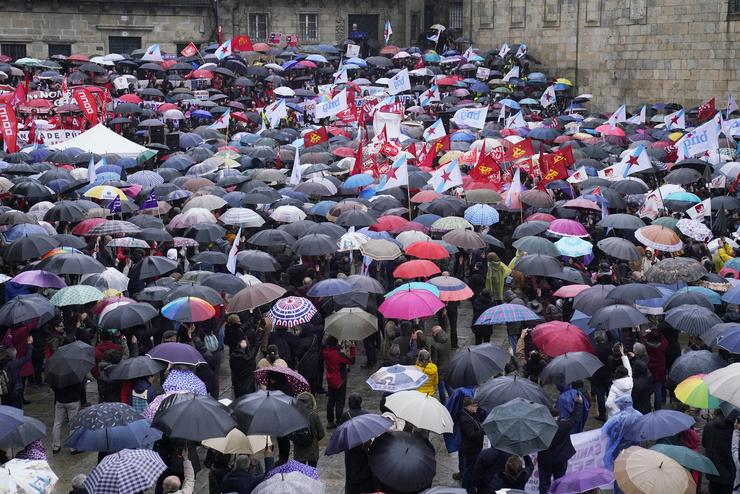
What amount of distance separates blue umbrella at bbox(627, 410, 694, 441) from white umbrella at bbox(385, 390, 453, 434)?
1788 millimetres

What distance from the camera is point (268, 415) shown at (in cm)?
871

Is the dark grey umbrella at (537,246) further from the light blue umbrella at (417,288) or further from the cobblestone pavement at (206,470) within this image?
the cobblestone pavement at (206,470)

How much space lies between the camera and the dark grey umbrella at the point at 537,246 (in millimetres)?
14758

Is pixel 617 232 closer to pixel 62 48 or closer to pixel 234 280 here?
pixel 234 280

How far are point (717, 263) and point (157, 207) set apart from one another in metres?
9.69

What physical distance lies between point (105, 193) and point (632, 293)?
994cm

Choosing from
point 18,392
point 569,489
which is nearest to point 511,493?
point 569,489

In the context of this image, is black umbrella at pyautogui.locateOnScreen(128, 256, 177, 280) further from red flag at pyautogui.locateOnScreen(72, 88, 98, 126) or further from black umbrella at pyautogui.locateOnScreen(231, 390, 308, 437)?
red flag at pyautogui.locateOnScreen(72, 88, 98, 126)

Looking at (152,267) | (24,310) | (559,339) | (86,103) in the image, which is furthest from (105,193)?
(559,339)

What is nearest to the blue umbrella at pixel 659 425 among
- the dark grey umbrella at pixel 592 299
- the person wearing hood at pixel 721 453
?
the person wearing hood at pixel 721 453

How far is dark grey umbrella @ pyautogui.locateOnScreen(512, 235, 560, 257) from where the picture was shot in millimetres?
14758

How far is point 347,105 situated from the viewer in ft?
83.4

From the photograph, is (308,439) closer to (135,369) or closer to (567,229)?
(135,369)

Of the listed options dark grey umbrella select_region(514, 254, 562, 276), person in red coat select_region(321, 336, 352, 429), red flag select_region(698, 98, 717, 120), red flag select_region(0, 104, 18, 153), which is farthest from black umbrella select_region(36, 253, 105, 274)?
red flag select_region(698, 98, 717, 120)
